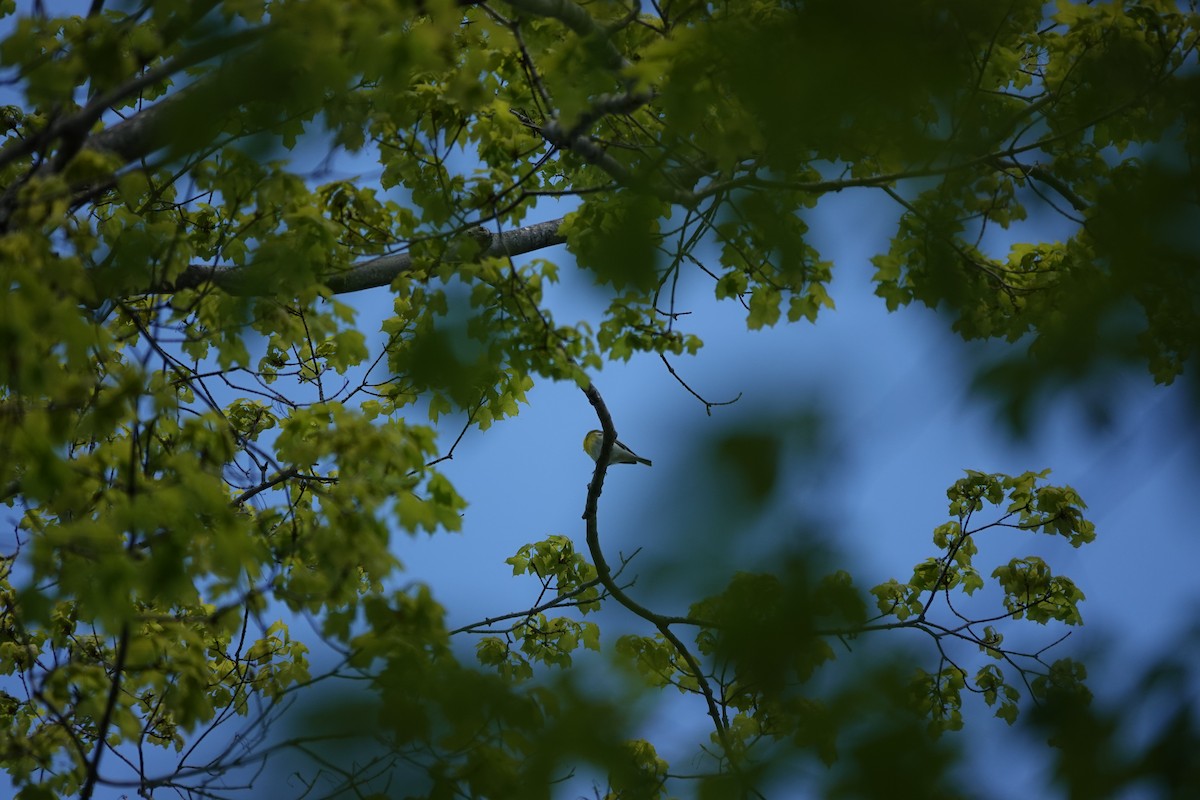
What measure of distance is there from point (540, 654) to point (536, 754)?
3240 mm

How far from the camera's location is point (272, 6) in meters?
4.54

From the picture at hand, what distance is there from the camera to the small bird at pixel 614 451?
6336 millimetres

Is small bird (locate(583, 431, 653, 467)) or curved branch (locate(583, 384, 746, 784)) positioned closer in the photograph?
curved branch (locate(583, 384, 746, 784))

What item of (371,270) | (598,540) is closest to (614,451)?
(598,540)

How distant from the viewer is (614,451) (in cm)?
645

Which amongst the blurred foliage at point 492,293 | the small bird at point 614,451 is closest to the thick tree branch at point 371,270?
the blurred foliage at point 492,293

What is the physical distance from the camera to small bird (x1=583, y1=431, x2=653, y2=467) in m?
6.34

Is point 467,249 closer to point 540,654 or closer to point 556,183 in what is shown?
point 556,183

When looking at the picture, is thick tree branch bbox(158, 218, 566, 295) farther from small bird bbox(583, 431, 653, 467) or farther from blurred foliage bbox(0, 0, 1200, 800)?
small bird bbox(583, 431, 653, 467)

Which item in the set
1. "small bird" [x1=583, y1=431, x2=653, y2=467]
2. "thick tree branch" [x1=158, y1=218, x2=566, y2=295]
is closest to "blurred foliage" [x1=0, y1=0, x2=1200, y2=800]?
"thick tree branch" [x1=158, y1=218, x2=566, y2=295]

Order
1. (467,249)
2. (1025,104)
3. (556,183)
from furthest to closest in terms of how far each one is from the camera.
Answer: (556,183)
(1025,104)
(467,249)

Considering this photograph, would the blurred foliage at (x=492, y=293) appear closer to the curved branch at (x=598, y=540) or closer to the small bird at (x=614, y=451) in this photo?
the curved branch at (x=598, y=540)

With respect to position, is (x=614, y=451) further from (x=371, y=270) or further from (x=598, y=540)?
(x=371, y=270)

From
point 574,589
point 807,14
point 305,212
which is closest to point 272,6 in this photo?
point 305,212
